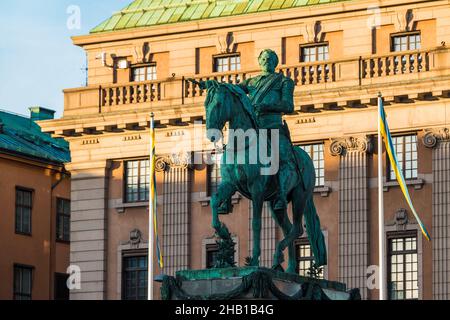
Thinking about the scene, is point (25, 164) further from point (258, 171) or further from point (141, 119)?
point (258, 171)

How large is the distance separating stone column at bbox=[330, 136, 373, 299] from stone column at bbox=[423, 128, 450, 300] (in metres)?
2.62

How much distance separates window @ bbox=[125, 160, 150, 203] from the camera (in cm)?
7788

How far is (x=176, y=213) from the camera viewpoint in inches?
3041

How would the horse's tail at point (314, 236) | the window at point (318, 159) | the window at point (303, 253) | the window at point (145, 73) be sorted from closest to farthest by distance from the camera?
the horse's tail at point (314, 236)
the window at point (303, 253)
the window at point (318, 159)
the window at point (145, 73)

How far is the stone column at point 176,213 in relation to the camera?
252 ft

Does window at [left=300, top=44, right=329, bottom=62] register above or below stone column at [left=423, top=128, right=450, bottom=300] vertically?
above

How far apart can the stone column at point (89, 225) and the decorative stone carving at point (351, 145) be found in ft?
33.7

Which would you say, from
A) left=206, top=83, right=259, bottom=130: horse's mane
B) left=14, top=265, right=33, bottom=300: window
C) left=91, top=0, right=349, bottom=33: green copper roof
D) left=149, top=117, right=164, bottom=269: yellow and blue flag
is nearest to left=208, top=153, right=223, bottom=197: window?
left=149, top=117, right=164, bottom=269: yellow and blue flag

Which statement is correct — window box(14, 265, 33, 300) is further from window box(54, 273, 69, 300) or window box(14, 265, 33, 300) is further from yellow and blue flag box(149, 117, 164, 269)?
yellow and blue flag box(149, 117, 164, 269)

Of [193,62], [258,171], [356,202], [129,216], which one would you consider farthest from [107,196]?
[258,171]

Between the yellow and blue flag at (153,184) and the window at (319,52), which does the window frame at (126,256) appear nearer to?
the yellow and blue flag at (153,184)

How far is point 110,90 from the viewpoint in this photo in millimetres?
79875

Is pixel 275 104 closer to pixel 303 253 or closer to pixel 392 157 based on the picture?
pixel 392 157

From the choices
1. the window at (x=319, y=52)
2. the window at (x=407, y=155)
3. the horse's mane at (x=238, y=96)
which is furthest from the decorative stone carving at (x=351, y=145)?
the horse's mane at (x=238, y=96)
